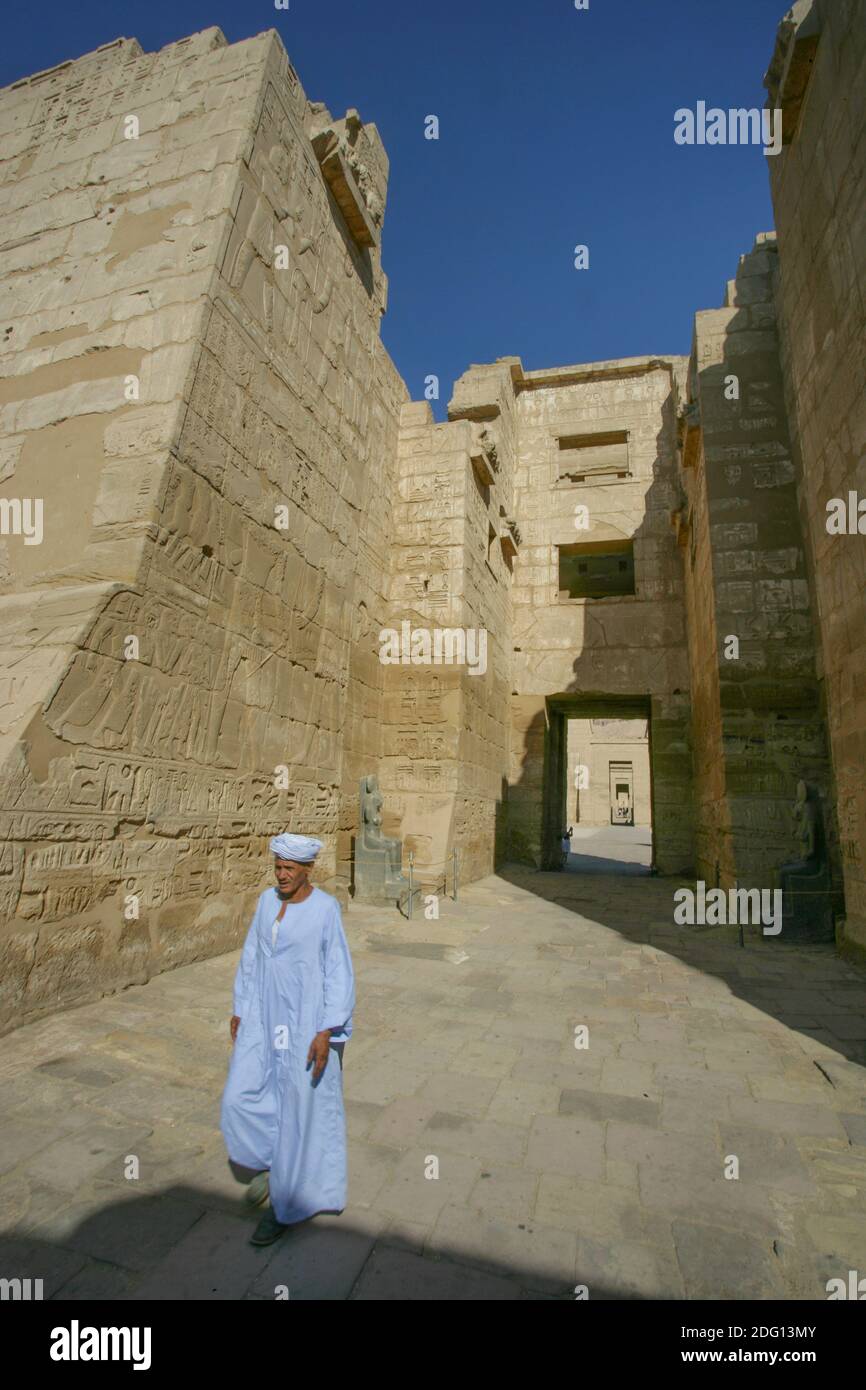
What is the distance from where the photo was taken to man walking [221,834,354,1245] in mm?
2100

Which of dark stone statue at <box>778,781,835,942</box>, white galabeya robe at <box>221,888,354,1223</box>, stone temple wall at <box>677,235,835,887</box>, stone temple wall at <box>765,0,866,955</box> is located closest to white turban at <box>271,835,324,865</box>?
white galabeya robe at <box>221,888,354,1223</box>

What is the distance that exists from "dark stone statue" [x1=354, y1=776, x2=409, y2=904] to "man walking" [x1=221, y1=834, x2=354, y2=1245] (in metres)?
5.42

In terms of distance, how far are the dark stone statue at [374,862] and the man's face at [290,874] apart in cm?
548

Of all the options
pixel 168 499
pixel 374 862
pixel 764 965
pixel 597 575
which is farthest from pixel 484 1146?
pixel 597 575

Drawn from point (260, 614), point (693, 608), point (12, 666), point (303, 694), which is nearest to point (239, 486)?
point (260, 614)

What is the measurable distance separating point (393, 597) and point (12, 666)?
6469mm

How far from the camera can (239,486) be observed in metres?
5.85

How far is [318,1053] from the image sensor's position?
212 centimetres

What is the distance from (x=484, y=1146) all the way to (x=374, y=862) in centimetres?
541

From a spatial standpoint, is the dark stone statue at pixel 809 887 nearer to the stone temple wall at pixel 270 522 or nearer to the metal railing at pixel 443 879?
the stone temple wall at pixel 270 522

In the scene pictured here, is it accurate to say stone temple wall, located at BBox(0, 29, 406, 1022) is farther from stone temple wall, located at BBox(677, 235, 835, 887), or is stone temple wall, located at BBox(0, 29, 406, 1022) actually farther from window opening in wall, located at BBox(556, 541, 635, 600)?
window opening in wall, located at BBox(556, 541, 635, 600)

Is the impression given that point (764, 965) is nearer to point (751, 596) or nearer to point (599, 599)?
point (751, 596)

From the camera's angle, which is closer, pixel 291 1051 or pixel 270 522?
pixel 291 1051
